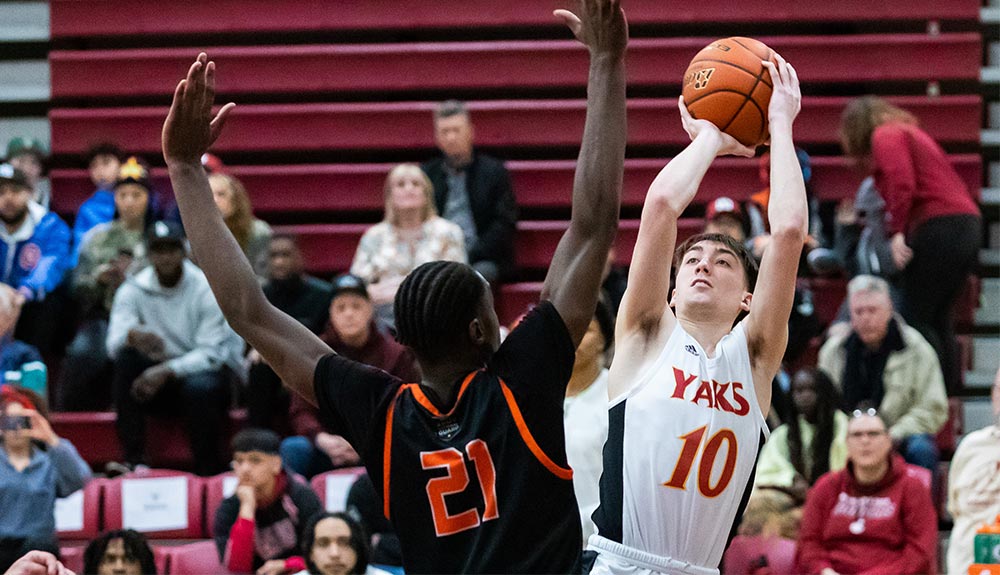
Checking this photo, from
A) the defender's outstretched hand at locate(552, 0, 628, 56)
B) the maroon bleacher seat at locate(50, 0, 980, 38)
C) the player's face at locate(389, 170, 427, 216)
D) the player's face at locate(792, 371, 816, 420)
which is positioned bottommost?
the player's face at locate(792, 371, 816, 420)

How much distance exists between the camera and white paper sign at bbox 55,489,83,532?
297 inches

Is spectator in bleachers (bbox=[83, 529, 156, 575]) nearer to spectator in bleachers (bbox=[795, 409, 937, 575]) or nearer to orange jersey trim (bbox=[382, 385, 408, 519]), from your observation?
spectator in bleachers (bbox=[795, 409, 937, 575])

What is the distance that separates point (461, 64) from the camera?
10531mm

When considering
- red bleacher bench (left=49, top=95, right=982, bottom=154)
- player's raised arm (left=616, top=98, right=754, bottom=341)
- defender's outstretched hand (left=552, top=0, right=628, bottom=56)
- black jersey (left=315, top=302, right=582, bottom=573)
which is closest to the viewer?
black jersey (left=315, top=302, right=582, bottom=573)

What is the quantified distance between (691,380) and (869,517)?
351 cm

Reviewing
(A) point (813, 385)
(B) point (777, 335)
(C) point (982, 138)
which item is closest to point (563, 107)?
(C) point (982, 138)

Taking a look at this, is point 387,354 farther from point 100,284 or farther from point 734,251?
point 734,251

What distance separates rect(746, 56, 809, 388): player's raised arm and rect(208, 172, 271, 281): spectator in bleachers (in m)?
5.10

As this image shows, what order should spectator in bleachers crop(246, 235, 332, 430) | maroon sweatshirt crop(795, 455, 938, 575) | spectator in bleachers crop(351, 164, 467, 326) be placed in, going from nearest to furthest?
maroon sweatshirt crop(795, 455, 938, 575) → spectator in bleachers crop(246, 235, 332, 430) → spectator in bleachers crop(351, 164, 467, 326)

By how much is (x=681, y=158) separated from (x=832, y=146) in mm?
7036

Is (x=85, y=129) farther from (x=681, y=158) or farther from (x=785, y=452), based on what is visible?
(x=681, y=158)

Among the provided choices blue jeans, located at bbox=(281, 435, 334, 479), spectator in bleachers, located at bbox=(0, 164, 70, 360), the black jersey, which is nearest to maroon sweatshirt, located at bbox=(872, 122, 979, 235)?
blue jeans, located at bbox=(281, 435, 334, 479)

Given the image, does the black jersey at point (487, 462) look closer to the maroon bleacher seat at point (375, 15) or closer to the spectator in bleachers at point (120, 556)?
the spectator in bleachers at point (120, 556)

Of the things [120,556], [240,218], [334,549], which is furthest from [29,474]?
[240,218]
